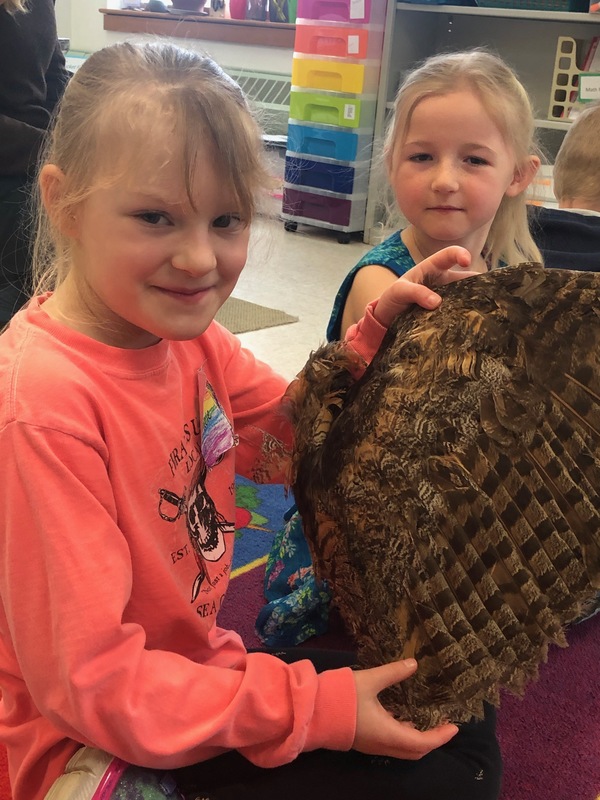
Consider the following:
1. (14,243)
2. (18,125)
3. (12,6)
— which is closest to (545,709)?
(14,243)

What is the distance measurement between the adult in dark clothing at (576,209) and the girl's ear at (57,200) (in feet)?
3.11

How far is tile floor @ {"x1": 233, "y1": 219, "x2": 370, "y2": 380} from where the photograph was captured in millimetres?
2541

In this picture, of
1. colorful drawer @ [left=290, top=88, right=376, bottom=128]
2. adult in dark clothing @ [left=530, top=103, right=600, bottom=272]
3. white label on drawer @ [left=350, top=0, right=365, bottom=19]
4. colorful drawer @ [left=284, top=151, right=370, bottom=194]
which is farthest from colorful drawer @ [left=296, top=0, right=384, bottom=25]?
adult in dark clothing @ [left=530, top=103, right=600, bottom=272]

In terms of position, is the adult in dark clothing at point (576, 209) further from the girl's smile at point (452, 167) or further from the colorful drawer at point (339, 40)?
the colorful drawer at point (339, 40)

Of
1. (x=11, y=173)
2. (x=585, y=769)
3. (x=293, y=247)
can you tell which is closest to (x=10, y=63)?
(x=11, y=173)

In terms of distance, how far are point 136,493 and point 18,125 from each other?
1142mm

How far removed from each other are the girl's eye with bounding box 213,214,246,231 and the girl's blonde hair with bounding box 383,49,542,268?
0.62m

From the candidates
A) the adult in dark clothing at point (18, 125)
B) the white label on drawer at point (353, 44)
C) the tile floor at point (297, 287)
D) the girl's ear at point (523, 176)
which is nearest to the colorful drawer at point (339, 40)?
the white label on drawer at point (353, 44)

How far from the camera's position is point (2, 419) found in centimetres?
69

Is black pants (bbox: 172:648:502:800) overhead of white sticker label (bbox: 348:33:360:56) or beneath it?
beneath

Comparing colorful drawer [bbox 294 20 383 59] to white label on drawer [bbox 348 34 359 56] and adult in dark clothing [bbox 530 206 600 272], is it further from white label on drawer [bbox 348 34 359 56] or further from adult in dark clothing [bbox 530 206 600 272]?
adult in dark clothing [bbox 530 206 600 272]

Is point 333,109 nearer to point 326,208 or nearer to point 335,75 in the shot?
point 335,75

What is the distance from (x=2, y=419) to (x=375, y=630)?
0.38 m

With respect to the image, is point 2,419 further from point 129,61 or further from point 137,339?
point 129,61
